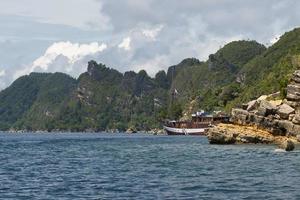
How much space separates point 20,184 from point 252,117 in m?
79.4

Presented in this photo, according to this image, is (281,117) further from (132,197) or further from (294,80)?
(132,197)

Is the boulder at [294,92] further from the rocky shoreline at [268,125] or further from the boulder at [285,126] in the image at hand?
the boulder at [285,126]

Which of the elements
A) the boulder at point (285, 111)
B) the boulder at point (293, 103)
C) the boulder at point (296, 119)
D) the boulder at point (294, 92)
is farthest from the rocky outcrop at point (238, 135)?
the boulder at point (294, 92)

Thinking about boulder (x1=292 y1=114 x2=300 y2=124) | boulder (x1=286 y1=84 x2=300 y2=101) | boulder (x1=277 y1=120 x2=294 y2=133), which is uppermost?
boulder (x1=286 y1=84 x2=300 y2=101)

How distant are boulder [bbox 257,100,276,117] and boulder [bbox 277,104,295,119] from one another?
175 centimetres

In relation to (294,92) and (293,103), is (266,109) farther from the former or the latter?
(294,92)

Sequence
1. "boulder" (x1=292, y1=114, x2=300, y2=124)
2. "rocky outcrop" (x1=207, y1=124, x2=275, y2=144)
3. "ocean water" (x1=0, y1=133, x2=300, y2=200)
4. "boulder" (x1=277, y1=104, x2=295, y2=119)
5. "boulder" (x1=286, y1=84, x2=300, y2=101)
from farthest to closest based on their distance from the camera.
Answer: "boulder" (x1=286, y1=84, x2=300, y2=101) < "rocky outcrop" (x1=207, y1=124, x2=275, y2=144) < "boulder" (x1=277, y1=104, x2=295, y2=119) < "boulder" (x1=292, y1=114, x2=300, y2=124) < "ocean water" (x1=0, y1=133, x2=300, y2=200)

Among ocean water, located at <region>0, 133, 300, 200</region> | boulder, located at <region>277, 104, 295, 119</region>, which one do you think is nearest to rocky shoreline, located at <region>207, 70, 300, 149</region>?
boulder, located at <region>277, 104, 295, 119</region>

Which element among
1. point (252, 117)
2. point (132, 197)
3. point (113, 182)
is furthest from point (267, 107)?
point (132, 197)

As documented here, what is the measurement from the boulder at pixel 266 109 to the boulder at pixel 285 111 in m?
1.75

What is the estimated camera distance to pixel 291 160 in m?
78.8

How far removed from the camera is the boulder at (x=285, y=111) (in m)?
122

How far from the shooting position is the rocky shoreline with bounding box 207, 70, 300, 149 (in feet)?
399

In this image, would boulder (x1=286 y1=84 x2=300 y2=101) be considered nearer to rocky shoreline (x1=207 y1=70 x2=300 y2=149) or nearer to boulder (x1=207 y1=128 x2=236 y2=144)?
rocky shoreline (x1=207 y1=70 x2=300 y2=149)
